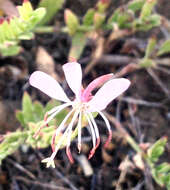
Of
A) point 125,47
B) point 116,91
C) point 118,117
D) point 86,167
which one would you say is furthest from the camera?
point 125,47

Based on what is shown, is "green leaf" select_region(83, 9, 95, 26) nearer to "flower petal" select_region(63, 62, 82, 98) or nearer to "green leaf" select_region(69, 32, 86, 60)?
"green leaf" select_region(69, 32, 86, 60)

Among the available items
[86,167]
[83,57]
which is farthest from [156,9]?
[86,167]

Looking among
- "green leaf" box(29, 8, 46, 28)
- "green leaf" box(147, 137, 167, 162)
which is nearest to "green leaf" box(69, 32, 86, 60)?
"green leaf" box(29, 8, 46, 28)

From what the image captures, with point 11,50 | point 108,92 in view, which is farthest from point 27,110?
point 108,92

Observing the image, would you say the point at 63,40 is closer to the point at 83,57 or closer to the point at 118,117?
the point at 83,57

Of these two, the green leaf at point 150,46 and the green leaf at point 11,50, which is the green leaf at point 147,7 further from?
the green leaf at point 11,50

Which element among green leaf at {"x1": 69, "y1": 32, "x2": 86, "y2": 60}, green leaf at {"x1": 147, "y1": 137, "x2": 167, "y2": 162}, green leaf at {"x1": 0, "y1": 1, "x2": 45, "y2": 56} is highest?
green leaf at {"x1": 0, "y1": 1, "x2": 45, "y2": 56}
